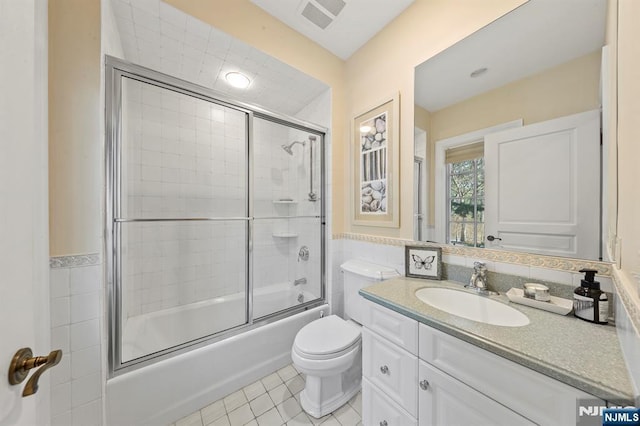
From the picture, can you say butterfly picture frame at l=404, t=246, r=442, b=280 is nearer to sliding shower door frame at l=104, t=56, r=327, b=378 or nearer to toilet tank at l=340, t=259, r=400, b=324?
toilet tank at l=340, t=259, r=400, b=324

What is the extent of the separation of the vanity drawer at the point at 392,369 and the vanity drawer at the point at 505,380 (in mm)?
118

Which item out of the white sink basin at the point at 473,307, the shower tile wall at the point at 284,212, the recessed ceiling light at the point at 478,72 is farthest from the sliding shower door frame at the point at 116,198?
the recessed ceiling light at the point at 478,72

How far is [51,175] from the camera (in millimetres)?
966

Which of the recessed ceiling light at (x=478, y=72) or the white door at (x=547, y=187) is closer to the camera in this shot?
the white door at (x=547, y=187)

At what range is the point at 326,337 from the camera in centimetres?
143

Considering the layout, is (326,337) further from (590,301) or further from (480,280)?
(590,301)

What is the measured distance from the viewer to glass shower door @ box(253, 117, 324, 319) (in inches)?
84.0

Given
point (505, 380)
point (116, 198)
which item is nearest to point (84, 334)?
point (116, 198)

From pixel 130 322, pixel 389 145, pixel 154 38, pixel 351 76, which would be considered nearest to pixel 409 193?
pixel 389 145

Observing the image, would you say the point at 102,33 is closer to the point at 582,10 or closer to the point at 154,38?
the point at 154,38

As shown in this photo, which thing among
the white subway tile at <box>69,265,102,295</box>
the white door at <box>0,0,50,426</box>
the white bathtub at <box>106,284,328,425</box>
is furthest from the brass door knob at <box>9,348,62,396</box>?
the white bathtub at <box>106,284,328,425</box>

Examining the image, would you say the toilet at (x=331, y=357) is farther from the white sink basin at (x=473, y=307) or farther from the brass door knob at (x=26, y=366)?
the brass door knob at (x=26, y=366)

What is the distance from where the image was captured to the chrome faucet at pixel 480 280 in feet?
3.64

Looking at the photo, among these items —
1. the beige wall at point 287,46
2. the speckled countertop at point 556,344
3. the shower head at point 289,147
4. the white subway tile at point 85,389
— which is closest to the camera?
the speckled countertop at point 556,344
